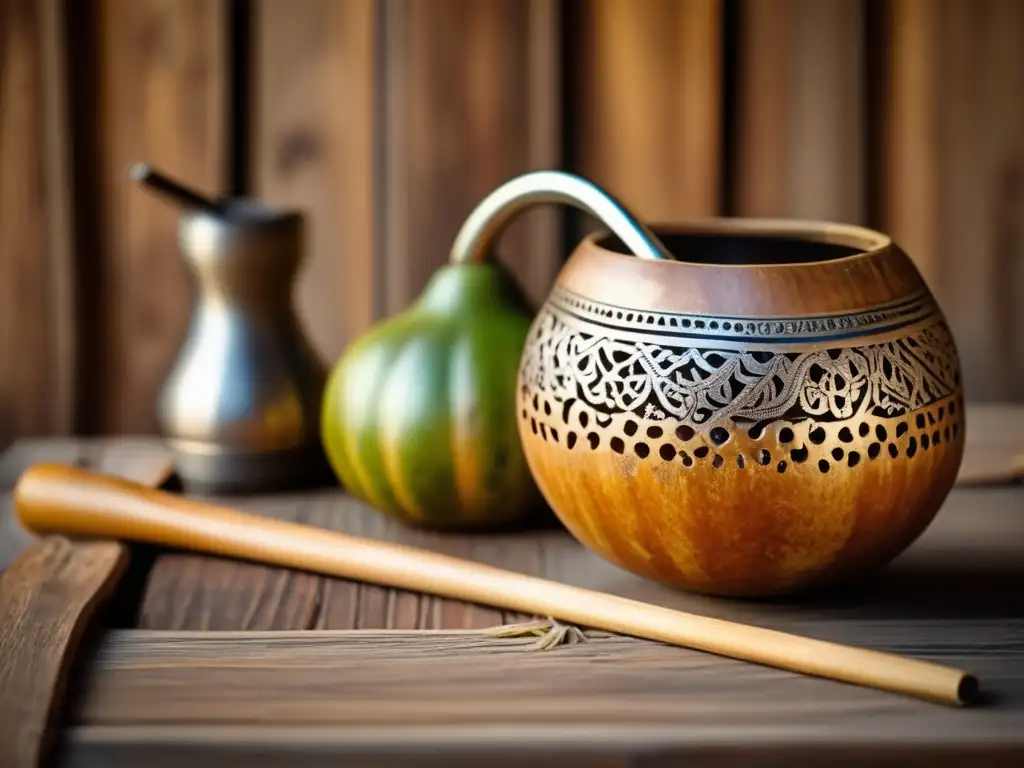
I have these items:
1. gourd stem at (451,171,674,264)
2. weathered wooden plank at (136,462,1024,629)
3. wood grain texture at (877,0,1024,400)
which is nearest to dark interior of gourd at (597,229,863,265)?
gourd stem at (451,171,674,264)

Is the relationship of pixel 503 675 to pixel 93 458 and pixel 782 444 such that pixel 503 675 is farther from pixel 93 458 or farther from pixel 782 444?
pixel 93 458

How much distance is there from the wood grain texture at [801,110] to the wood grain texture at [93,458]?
47 centimetres

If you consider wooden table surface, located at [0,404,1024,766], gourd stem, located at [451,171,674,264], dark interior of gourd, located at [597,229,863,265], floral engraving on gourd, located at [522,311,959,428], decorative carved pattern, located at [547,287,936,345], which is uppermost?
gourd stem, located at [451,171,674,264]

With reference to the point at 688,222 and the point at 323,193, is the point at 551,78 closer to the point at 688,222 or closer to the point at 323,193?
the point at 323,193

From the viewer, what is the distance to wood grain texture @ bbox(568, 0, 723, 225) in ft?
3.37

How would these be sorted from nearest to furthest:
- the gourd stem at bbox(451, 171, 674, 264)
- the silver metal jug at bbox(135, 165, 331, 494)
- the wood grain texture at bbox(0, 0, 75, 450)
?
1. the gourd stem at bbox(451, 171, 674, 264)
2. the silver metal jug at bbox(135, 165, 331, 494)
3. the wood grain texture at bbox(0, 0, 75, 450)

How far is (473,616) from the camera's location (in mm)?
663

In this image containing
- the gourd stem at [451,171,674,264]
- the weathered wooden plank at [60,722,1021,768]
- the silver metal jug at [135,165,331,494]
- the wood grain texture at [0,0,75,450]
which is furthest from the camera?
the wood grain texture at [0,0,75,450]

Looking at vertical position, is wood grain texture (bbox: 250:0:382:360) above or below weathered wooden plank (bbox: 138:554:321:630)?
above

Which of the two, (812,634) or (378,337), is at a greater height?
(378,337)

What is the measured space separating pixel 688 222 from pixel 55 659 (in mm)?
366

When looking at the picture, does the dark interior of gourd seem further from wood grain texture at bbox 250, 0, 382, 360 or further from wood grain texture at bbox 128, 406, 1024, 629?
wood grain texture at bbox 250, 0, 382, 360

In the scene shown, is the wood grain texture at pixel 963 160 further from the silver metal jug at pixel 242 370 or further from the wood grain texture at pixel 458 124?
the silver metal jug at pixel 242 370

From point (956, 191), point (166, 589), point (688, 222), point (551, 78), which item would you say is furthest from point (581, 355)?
point (956, 191)
